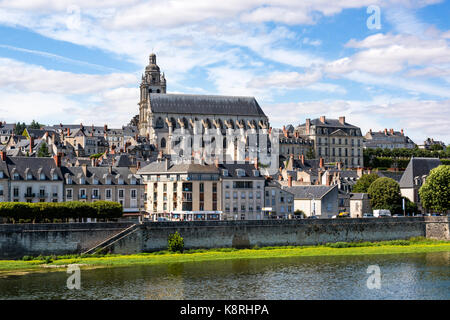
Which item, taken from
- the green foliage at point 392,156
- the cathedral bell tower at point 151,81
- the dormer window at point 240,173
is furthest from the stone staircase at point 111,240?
the cathedral bell tower at point 151,81

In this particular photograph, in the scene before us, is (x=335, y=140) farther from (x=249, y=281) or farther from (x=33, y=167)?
(x=249, y=281)

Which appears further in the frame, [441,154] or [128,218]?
[441,154]

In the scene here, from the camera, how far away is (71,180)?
2120 inches

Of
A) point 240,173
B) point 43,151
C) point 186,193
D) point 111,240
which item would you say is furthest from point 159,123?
point 111,240

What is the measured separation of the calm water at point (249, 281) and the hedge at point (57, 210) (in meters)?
8.03

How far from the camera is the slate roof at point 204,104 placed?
117 metres

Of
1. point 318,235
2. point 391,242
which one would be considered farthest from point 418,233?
point 318,235

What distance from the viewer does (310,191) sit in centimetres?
6312

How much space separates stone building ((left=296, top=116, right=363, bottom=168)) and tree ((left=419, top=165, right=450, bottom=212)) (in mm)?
51995

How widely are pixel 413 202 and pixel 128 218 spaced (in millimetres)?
32432

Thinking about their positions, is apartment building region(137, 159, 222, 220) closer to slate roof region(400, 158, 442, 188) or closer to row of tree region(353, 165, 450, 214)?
row of tree region(353, 165, 450, 214)

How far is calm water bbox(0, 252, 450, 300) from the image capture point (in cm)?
3291

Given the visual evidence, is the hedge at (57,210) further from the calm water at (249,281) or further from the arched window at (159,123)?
the arched window at (159,123)
